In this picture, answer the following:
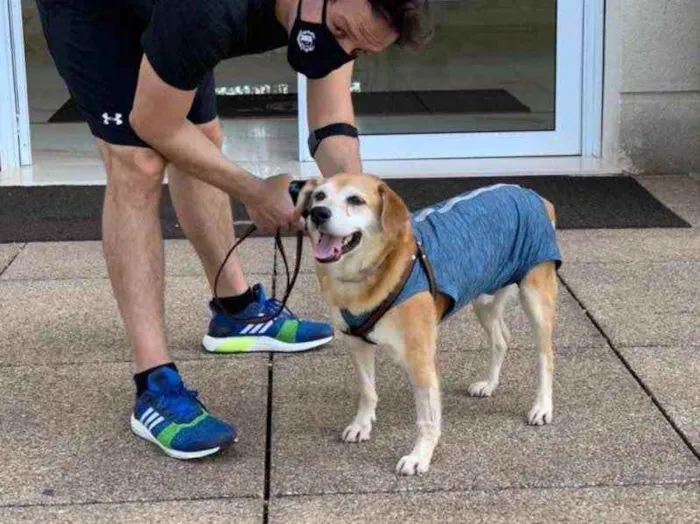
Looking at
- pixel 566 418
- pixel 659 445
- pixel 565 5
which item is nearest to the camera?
pixel 659 445

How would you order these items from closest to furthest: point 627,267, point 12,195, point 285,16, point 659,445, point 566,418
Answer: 1. point 285,16
2. point 659,445
3. point 566,418
4. point 627,267
5. point 12,195

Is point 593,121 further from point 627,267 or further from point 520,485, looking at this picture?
point 520,485

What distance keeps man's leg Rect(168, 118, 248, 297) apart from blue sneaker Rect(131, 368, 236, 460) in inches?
29.7

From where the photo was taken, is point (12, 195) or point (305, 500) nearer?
point (305, 500)

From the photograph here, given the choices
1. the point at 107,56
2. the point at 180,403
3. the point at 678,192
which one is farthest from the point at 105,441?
the point at 678,192

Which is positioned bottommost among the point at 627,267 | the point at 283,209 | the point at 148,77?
the point at 627,267

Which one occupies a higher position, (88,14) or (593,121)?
(88,14)

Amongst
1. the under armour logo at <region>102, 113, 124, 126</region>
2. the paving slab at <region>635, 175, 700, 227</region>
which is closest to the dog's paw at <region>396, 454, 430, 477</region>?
the under armour logo at <region>102, 113, 124, 126</region>

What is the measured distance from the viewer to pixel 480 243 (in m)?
3.85

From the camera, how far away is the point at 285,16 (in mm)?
3486

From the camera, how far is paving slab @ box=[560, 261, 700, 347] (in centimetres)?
488

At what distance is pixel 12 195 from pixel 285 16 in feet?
14.8

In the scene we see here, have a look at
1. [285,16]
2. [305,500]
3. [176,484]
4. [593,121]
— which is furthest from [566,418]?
[593,121]

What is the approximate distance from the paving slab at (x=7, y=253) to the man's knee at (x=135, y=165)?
Result: 2187 millimetres
